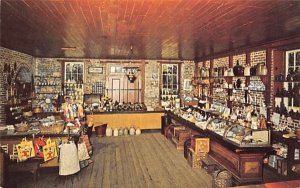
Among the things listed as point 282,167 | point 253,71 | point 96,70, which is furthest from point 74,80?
point 282,167

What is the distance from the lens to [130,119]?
1229cm

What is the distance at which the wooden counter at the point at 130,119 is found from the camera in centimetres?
1203

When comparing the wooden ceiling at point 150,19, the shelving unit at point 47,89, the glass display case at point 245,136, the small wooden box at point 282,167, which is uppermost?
the wooden ceiling at point 150,19

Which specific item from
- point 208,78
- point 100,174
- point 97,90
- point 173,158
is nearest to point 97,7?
point 100,174

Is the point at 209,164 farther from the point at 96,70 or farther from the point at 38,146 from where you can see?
the point at 96,70

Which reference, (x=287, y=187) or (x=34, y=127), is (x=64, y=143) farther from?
(x=287, y=187)

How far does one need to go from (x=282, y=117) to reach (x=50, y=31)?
6668mm

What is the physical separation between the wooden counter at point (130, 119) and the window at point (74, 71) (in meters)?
2.80

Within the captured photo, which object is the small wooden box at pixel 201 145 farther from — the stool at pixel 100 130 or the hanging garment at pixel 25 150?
the stool at pixel 100 130

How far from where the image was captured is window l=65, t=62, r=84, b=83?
1367 centimetres

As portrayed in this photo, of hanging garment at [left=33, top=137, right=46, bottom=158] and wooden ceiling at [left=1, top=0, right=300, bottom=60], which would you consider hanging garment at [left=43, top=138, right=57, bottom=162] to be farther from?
wooden ceiling at [left=1, top=0, right=300, bottom=60]

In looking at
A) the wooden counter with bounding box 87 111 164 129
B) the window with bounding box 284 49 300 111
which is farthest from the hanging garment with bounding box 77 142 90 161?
the window with bounding box 284 49 300 111

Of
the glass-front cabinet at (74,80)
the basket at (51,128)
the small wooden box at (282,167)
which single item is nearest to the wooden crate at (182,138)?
the small wooden box at (282,167)

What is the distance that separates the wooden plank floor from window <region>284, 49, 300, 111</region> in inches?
125
